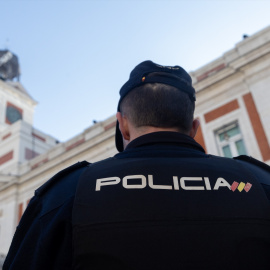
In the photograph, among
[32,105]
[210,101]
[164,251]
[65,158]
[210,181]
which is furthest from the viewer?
[32,105]

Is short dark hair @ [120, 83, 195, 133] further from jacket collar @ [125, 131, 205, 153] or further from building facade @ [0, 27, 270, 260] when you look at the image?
building facade @ [0, 27, 270, 260]

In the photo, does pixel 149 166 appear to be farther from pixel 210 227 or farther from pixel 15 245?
pixel 15 245

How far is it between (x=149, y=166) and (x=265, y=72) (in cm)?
1005

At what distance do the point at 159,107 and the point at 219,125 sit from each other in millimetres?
9478

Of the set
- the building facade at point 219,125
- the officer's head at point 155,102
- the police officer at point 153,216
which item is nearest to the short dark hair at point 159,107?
the officer's head at point 155,102

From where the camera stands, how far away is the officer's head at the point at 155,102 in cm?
158

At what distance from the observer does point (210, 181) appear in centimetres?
125

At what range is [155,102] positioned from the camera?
160cm

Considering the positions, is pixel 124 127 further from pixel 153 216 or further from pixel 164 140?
pixel 153 216

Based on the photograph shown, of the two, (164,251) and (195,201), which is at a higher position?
(195,201)

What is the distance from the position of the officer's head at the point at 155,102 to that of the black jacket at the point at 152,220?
0.27 m

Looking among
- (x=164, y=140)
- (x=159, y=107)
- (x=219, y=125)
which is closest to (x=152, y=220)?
(x=164, y=140)

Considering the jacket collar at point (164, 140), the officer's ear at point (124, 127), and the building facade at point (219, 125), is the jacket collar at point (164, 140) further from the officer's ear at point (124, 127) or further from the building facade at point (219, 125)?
the building facade at point (219, 125)

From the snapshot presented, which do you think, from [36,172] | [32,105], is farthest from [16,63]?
[36,172]
